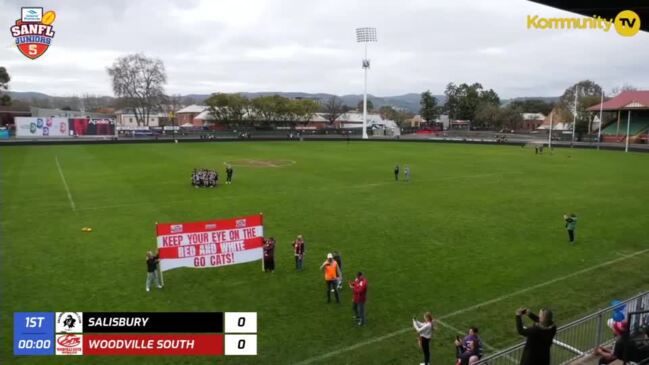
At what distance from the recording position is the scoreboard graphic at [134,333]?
10562mm

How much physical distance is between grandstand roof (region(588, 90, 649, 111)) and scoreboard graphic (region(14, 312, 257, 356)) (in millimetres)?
87623

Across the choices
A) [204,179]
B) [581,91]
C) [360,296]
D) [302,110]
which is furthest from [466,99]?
[360,296]

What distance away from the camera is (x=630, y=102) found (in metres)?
82.2

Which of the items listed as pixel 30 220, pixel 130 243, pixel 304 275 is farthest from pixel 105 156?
pixel 304 275

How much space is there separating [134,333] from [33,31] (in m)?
14.1

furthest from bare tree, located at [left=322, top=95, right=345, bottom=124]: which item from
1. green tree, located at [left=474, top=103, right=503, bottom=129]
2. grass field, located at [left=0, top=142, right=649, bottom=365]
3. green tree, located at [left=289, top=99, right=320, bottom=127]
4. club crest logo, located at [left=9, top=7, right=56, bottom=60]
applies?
club crest logo, located at [left=9, top=7, right=56, bottom=60]

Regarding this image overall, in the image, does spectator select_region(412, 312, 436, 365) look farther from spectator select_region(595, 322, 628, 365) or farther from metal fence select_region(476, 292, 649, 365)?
spectator select_region(595, 322, 628, 365)

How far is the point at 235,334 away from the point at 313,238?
8.52 meters

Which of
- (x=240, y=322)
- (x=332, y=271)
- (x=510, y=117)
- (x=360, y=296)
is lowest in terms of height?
(x=240, y=322)

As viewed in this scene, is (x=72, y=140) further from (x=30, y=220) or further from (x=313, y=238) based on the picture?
(x=313, y=238)

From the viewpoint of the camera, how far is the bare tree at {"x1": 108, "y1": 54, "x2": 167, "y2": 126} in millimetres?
111812

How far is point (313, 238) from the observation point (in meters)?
19.7

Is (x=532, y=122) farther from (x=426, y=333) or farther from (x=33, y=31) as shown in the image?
(x=426, y=333)

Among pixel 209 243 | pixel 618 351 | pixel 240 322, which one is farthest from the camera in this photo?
pixel 209 243
